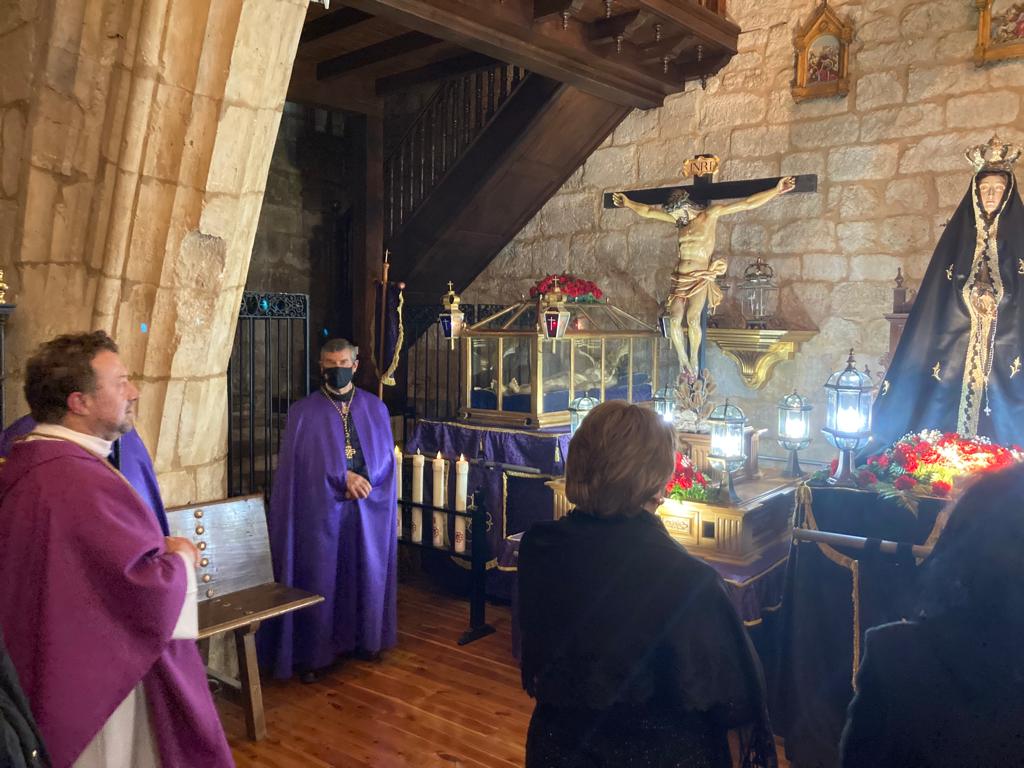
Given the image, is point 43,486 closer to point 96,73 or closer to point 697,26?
point 96,73

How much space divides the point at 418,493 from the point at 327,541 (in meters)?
1.12

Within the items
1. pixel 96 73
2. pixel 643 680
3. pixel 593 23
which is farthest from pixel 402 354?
pixel 643 680

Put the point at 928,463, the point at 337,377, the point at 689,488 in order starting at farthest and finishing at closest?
the point at 337,377, the point at 689,488, the point at 928,463

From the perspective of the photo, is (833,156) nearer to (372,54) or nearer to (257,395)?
(372,54)

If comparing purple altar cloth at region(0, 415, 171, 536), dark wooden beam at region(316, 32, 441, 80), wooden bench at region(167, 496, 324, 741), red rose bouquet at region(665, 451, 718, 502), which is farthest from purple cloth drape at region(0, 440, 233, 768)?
dark wooden beam at region(316, 32, 441, 80)

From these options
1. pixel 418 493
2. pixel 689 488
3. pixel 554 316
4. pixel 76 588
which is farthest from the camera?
pixel 418 493

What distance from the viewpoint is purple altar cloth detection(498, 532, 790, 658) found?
384 cm

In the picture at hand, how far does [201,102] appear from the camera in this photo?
357 centimetres

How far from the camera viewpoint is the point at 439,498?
553 cm

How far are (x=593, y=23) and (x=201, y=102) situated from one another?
3384mm

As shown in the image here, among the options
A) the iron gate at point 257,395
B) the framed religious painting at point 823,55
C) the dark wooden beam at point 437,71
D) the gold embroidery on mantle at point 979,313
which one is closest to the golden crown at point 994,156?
the gold embroidery on mantle at point 979,313

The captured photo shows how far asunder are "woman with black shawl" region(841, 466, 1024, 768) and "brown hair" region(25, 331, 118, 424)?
7.69 feet

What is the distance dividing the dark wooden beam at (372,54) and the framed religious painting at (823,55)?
2867 millimetres

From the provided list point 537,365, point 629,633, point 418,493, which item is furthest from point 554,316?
point 629,633
